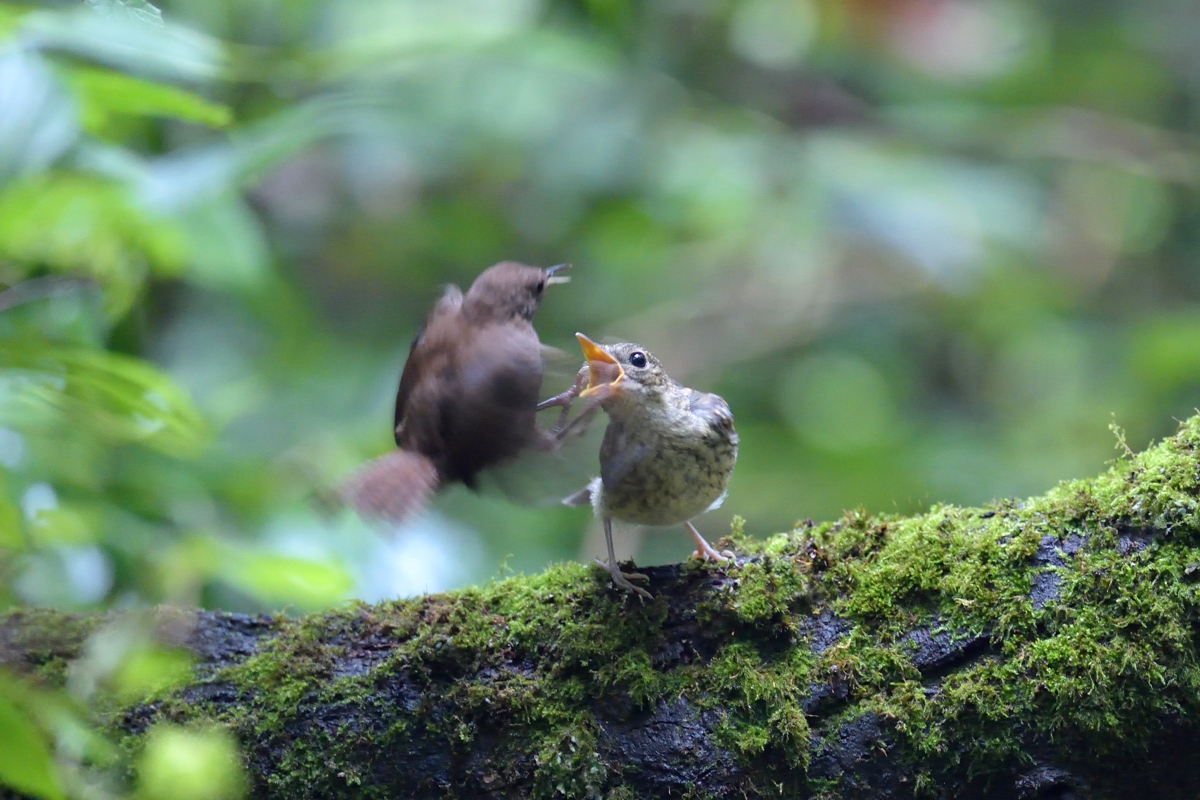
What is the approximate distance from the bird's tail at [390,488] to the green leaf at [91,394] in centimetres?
53

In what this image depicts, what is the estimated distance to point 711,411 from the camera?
308 cm

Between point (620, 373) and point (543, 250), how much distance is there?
364 centimetres

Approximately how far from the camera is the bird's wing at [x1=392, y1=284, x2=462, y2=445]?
3.01 meters

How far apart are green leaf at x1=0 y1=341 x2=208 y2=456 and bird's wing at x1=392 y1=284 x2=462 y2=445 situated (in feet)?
1.94

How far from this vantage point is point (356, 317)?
21.8ft

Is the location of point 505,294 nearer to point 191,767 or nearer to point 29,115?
point 29,115

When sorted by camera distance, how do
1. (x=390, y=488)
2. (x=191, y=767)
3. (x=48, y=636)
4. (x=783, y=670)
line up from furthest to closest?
(x=48, y=636), (x=390, y=488), (x=783, y=670), (x=191, y=767)

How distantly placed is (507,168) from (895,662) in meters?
4.59

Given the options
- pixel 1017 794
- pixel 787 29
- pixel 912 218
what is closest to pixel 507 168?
pixel 787 29

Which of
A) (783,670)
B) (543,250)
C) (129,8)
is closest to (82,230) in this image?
(129,8)

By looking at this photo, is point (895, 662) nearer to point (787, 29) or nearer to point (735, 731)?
point (735, 731)

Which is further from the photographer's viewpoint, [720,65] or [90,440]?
[720,65]

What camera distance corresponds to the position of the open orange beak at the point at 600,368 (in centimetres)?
296

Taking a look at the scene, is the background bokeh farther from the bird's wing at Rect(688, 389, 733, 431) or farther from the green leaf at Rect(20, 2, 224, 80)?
the bird's wing at Rect(688, 389, 733, 431)
